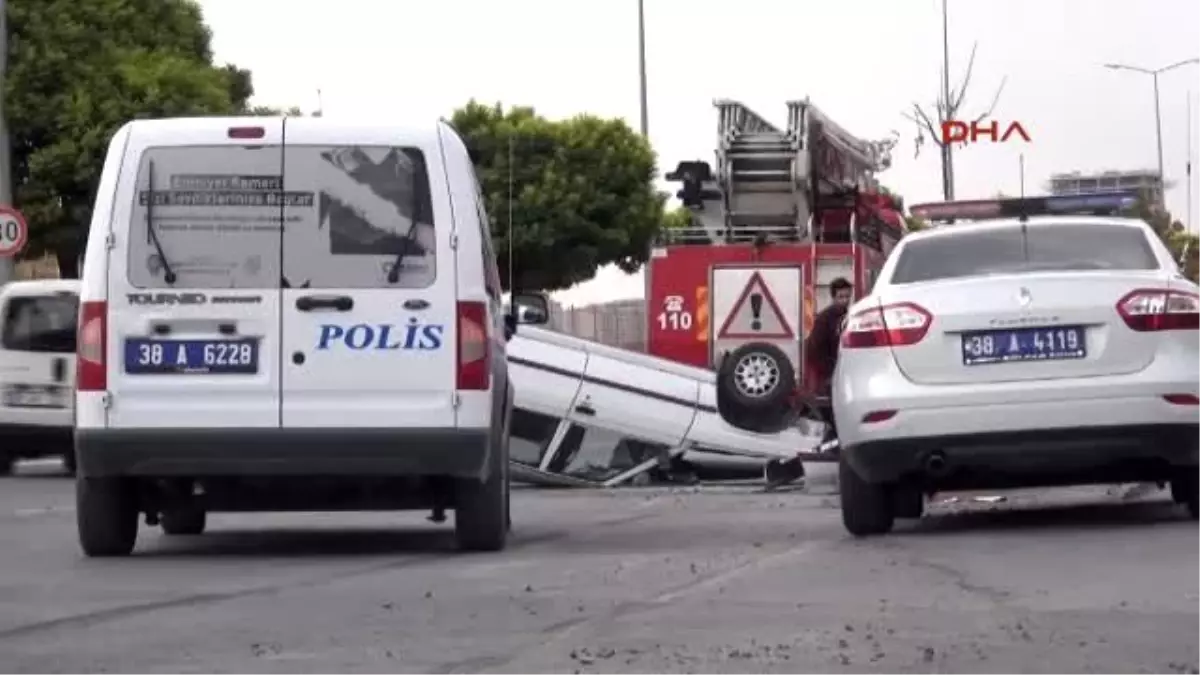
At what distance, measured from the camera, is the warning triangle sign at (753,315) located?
28.5 m

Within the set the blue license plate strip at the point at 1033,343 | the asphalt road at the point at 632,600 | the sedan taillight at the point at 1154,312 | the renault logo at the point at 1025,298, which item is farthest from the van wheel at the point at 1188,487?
the renault logo at the point at 1025,298

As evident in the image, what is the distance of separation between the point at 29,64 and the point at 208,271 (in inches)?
1158

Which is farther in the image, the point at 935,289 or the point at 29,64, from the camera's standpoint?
the point at 29,64

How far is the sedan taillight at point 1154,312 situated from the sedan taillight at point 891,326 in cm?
92

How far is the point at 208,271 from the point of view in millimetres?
11945

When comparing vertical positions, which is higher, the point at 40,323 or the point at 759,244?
the point at 759,244

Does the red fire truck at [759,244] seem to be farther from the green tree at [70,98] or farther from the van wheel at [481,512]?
the van wheel at [481,512]

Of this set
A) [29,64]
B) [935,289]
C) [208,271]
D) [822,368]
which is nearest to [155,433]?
[208,271]

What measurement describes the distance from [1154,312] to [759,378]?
12914mm

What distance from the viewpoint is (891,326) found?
12.6 meters

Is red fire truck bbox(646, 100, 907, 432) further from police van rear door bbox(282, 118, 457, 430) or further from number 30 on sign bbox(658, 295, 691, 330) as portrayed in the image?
police van rear door bbox(282, 118, 457, 430)

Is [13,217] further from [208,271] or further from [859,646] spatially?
[859,646]

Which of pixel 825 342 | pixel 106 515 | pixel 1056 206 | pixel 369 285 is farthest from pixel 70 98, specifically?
pixel 369 285

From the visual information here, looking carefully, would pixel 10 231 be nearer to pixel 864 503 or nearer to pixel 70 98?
pixel 70 98
